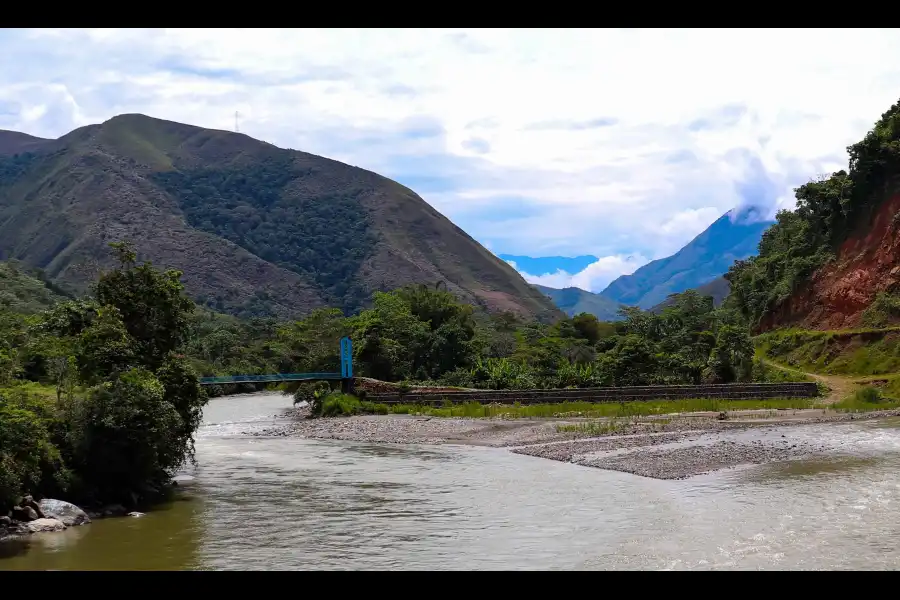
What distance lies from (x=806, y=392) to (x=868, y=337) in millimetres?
8308

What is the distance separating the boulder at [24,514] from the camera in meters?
19.8

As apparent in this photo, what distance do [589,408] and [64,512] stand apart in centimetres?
3089

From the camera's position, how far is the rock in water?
2066cm

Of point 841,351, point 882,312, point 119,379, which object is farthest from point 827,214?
point 119,379

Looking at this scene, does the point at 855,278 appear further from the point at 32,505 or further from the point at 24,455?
the point at 24,455

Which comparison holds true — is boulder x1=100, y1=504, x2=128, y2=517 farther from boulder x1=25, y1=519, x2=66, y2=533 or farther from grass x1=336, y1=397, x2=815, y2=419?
grass x1=336, y1=397, x2=815, y2=419

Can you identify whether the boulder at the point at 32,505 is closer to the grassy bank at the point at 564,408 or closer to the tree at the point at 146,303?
the tree at the point at 146,303

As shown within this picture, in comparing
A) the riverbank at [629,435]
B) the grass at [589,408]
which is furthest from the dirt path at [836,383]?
the riverbank at [629,435]

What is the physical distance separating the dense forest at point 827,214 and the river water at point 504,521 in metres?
33.9

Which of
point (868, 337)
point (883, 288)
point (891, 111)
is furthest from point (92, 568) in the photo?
point (891, 111)

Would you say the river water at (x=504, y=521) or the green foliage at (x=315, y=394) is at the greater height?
the green foliage at (x=315, y=394)

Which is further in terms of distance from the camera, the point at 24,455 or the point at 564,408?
the point at 564,408

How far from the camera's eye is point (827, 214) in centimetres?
6334
